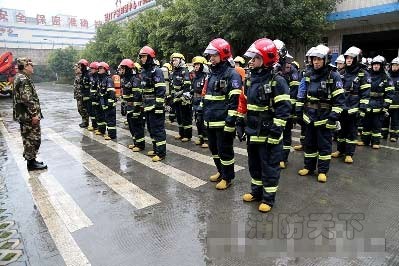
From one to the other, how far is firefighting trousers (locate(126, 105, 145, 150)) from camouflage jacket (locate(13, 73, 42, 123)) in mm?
2164

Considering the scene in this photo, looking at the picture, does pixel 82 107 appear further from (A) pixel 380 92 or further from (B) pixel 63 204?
(A) pixel 380 92

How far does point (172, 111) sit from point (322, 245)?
8981mm

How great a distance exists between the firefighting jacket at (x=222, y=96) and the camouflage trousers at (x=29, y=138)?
372 cm

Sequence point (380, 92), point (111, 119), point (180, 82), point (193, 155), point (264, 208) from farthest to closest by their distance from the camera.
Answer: point (111, 119) < point (180, 82) < point (380, 92) < point (193, 155) < point (264, 208)

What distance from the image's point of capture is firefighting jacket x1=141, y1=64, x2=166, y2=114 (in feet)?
22.7

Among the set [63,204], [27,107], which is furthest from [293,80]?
[27,107]

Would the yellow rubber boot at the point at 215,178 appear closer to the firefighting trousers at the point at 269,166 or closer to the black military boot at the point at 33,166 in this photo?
the firefighting trousers at the point at 269,166

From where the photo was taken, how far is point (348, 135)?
6.68m

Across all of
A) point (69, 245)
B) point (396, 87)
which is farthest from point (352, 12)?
point (69, 245)

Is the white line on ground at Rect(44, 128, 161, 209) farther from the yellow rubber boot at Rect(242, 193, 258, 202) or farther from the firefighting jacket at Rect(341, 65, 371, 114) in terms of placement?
the firefighting jacket at Rect(341, 65, 371, 114)

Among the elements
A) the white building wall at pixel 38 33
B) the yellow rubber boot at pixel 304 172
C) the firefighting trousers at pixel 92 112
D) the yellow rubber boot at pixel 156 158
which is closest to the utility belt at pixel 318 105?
the yellow rubber boot at pixel 304 172

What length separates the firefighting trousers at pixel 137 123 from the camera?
26.4 feet

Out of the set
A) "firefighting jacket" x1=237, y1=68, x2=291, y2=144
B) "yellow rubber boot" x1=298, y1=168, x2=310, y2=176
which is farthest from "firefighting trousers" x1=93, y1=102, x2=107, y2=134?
"firefighting jacket" x1=237, y1=68, x2=291, y2=144

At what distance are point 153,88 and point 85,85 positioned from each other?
445 centimetres
